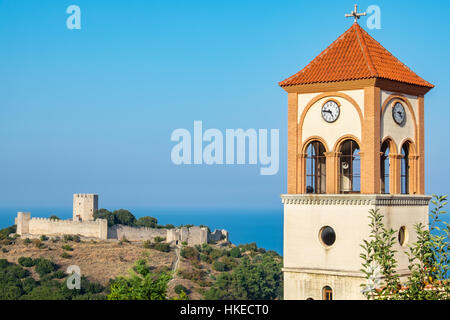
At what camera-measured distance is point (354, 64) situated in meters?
28.7

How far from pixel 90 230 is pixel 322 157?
74.6 meters

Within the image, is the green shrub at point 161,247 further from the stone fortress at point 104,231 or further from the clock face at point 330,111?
the clock face at point 330,111

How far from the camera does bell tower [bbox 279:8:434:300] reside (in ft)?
90.4

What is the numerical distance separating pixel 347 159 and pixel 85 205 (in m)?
86.3

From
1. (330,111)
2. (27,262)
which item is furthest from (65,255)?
(330,111)

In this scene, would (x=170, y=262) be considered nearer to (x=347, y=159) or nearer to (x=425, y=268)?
(x=347, y=159)

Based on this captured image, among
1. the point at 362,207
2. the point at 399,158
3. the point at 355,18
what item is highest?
the point at 355,18

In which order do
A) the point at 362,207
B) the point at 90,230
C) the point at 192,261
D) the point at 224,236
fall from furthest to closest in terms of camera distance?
1. the point at 224,236
2. the point at 90,230
3. the point at 192,261
4. the point at 362,207

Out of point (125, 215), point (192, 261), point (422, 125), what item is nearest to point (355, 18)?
point (422, 125)

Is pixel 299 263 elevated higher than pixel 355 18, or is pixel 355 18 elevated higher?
pixel 355 18

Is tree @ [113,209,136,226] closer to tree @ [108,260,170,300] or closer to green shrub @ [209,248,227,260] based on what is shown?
green shrub @ [209,248,227,260]
